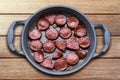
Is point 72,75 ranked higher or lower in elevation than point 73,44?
lower

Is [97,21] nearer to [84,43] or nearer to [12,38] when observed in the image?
[84,43]

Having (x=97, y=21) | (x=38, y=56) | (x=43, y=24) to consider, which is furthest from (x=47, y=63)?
(x=97, y=21)

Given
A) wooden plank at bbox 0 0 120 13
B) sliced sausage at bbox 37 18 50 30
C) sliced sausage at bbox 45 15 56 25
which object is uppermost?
wooden plank at bbox 0 0 120 13

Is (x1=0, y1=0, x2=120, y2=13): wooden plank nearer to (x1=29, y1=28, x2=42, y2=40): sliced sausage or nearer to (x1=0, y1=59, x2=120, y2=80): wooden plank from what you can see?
(x1=29, y1=28, x2=42, y2=40): sliced sausage

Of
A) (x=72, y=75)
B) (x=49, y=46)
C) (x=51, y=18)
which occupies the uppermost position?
(x=51, y=18)

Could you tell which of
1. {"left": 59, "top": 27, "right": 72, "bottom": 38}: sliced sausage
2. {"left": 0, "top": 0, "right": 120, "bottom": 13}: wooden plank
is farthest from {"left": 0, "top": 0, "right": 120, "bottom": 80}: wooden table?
{"left": 59, "top": 27, "right": 72, "bottom": 38}: sliced sausage

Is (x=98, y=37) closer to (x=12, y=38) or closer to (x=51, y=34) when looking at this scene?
(x=51, y=34)

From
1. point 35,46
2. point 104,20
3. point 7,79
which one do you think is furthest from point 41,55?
point 104,20
